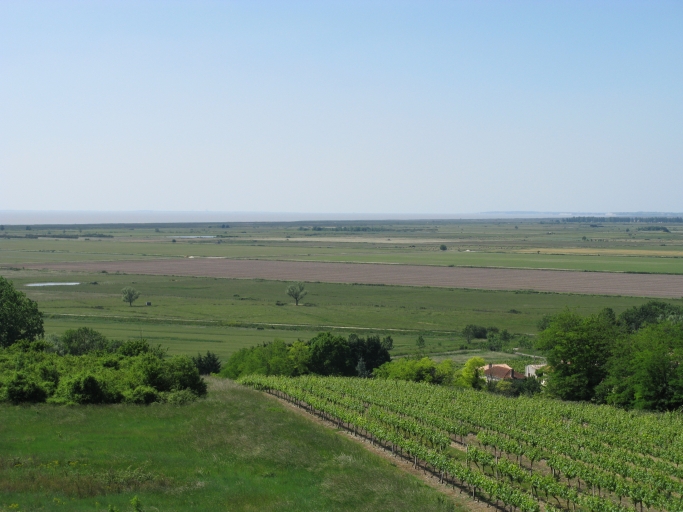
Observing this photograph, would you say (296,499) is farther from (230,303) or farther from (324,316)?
(230,303)

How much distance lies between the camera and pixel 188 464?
29.3m

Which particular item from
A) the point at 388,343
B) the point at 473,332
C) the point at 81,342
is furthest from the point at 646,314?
the point at 81,342

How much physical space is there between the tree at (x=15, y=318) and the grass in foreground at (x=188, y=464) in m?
24.2

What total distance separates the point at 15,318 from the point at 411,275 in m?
99.5

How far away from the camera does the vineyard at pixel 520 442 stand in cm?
2647

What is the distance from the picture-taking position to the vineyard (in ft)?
86.8

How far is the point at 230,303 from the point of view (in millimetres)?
107625

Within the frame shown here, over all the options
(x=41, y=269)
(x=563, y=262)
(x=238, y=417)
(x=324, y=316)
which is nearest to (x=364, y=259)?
(x=563, y=262)

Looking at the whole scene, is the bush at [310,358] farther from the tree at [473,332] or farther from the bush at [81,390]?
the bush at [81,390]

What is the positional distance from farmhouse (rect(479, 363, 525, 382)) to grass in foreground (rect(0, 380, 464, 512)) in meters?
28.0

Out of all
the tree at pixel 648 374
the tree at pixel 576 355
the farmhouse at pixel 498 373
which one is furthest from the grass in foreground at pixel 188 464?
the farmhouse at pixel 498 373

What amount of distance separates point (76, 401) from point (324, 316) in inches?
2390

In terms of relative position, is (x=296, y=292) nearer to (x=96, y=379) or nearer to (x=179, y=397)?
(x=179, y=397)

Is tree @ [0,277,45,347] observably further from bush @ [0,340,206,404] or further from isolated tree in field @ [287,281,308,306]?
isolated tree in field @ [287,281,308,306]
